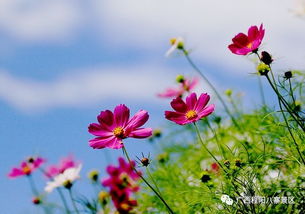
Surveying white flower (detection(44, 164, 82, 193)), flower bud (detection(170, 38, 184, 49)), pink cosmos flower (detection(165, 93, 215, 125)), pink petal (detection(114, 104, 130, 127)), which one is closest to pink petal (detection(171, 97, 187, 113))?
pink cosmos flower (detection(165, 93, 215, 125))

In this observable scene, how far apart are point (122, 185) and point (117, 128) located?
0.98 meters

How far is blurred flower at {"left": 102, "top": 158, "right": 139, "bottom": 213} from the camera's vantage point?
6.17 feet

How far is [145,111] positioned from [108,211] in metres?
0.87

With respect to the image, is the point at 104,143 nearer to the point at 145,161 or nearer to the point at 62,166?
the point at 145,161

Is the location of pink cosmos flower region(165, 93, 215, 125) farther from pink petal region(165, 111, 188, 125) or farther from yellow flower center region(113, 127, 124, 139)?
yellow flower center region(113, 127, 124, 139)

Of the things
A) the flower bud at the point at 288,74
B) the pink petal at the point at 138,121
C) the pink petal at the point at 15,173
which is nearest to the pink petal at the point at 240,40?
the flower bud at the point at 288,74

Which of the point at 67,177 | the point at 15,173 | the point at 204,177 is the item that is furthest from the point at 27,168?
the point at 204,177

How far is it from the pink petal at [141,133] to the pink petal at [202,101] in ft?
0.42

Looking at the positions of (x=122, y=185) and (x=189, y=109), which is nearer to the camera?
(x=189, y=109)

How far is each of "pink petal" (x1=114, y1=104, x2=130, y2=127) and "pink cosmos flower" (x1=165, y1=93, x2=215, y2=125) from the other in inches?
3.3

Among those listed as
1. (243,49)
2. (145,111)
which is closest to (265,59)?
(243,49)

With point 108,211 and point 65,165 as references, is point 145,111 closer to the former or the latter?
point 108,211

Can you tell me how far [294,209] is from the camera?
121cm

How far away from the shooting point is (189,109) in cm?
108
